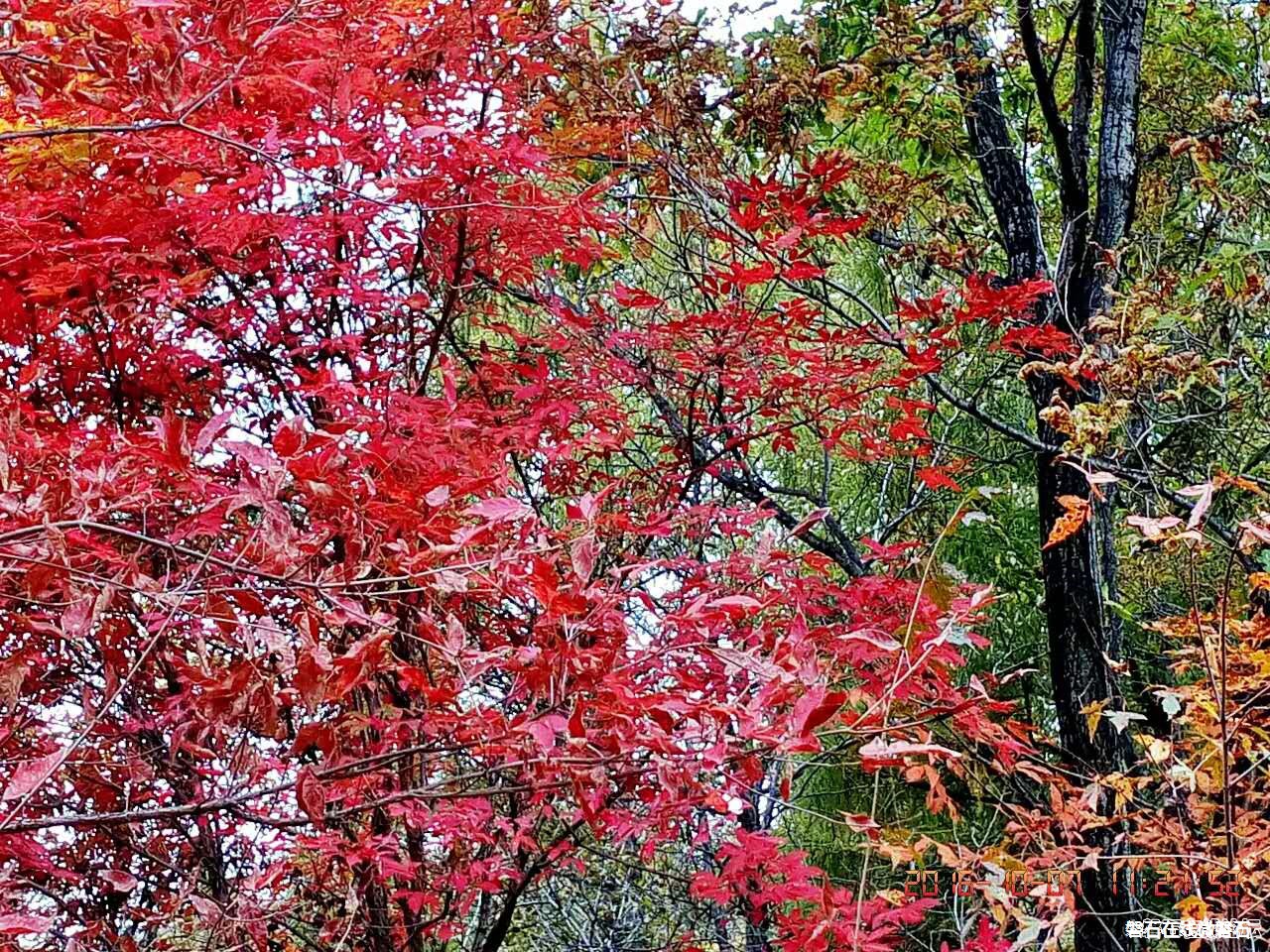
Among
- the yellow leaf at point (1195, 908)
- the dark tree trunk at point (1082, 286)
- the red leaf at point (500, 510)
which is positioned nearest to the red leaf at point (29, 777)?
the red leaf at point (500, 510)

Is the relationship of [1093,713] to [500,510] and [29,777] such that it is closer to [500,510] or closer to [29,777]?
[500,510]

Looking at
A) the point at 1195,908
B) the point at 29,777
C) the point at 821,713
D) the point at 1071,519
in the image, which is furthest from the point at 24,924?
the point at 1195,908

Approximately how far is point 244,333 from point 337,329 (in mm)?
171

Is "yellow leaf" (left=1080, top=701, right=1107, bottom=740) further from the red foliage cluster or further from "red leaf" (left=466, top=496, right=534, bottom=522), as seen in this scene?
"red leaf" (left=466, top=496, right=534, bottom=522)

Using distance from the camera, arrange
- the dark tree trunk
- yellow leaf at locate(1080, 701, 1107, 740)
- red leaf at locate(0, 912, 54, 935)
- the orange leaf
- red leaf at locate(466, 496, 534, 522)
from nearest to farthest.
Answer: red leaf at locate(0, 912, 54, 935) < red leaf at locate(466, 496, 534, 522) < the orange leaf < yellow leaf at locate(1080, 701, 1107, 740) < the dark tree trunk

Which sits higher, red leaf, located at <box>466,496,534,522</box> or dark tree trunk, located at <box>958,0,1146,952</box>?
dark tree trunk, located at <box>958,0,1146,952</box>

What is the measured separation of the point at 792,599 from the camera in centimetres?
212

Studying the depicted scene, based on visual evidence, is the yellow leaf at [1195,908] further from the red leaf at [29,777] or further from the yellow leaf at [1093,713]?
the red leaf at [29,777]

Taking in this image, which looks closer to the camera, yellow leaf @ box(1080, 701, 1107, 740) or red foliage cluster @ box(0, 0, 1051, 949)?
red foliage cluster @ box(0, 0, 1051, 949)

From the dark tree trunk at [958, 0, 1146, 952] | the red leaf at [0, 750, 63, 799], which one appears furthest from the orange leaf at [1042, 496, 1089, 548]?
the red leaf at [0, 750, 63, 799]

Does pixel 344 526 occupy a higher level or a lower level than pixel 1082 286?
lower

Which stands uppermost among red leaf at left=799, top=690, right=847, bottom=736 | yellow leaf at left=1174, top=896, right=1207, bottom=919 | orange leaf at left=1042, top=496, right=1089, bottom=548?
orange leaf at left=1042, top=496, right=1089, bottom=548

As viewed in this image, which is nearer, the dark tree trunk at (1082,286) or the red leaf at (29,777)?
the red leaf at (29,777)

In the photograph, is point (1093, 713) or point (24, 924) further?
point (1093, 713)
